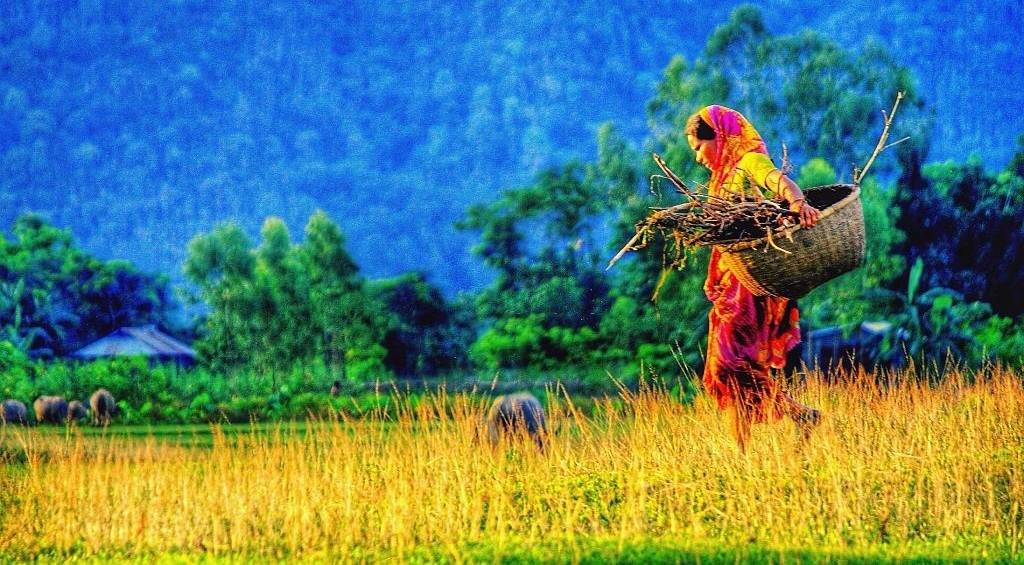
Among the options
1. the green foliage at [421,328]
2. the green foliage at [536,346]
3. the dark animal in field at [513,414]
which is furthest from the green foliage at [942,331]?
the dark animal in field at [513,414]

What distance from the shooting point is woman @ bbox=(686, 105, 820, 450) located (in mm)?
6434

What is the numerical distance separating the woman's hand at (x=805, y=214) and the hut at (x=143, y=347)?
26.3m

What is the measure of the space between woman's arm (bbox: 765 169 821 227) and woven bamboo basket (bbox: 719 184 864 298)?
0.12ft

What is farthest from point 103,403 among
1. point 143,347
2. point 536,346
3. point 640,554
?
point 143,347

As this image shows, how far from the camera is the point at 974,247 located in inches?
849

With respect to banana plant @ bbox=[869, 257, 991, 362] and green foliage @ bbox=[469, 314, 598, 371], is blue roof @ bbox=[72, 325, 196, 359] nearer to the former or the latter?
green foliage @ bbox=[469, 314, 598, 371]

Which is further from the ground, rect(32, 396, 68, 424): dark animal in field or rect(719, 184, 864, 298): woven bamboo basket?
rect(719, 184, 864, 298): woven bamboo basket

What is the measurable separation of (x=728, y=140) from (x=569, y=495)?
6.48 ft

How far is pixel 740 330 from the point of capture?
6.52m

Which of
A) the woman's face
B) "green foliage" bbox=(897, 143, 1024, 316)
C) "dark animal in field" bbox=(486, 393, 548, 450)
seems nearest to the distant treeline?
"green foliage" bbox=(897, 143, 1024, 316)

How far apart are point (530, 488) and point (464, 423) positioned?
0.62 metres

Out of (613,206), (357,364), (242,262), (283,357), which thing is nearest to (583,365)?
(613,206)

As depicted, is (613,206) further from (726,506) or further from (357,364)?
(726,506)

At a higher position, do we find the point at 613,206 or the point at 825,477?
the point at 613,206
